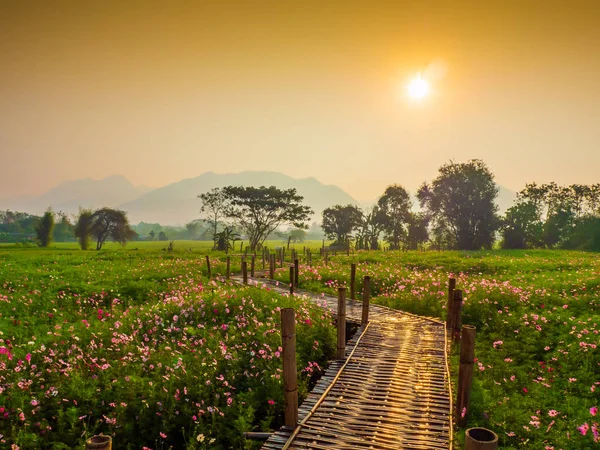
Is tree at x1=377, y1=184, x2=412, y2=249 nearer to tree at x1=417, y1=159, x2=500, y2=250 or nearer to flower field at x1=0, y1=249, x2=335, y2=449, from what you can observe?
tree at x1=417, y1=159, x2=500, y2=250

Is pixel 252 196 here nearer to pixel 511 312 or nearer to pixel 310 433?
pixel 511 312

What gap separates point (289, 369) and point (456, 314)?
18.8 feet

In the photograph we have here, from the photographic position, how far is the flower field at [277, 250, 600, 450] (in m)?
7.16

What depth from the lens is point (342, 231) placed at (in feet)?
252

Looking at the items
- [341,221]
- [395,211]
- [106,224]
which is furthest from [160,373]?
[106,224]

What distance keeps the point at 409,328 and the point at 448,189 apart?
49394 millimetres

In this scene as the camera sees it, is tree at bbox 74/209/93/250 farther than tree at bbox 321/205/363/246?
Yes

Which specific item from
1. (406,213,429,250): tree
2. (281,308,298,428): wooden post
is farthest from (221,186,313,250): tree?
(281,308,298,428): wooden post

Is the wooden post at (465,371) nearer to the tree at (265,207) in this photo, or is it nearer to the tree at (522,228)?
the tree at (265,207)

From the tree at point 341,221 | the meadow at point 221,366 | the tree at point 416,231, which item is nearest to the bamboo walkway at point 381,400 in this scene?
the meadow at point 221,366

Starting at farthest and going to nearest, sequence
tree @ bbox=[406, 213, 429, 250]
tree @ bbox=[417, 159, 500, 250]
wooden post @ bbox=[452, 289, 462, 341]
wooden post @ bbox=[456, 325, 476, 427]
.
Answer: tree @ bbox=[406, 213, 429, 250], tree @ bbox=[417, 159, 500, 250], wooden post @ bbox=[452, 289, 462, 341], wooden post @ bbox=[456, 325, 476, 427]

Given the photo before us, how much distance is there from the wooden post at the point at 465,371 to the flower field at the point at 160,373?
3.22 m

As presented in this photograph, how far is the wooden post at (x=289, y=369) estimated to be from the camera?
684cm

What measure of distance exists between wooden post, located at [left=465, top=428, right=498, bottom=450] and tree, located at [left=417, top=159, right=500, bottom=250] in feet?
185
